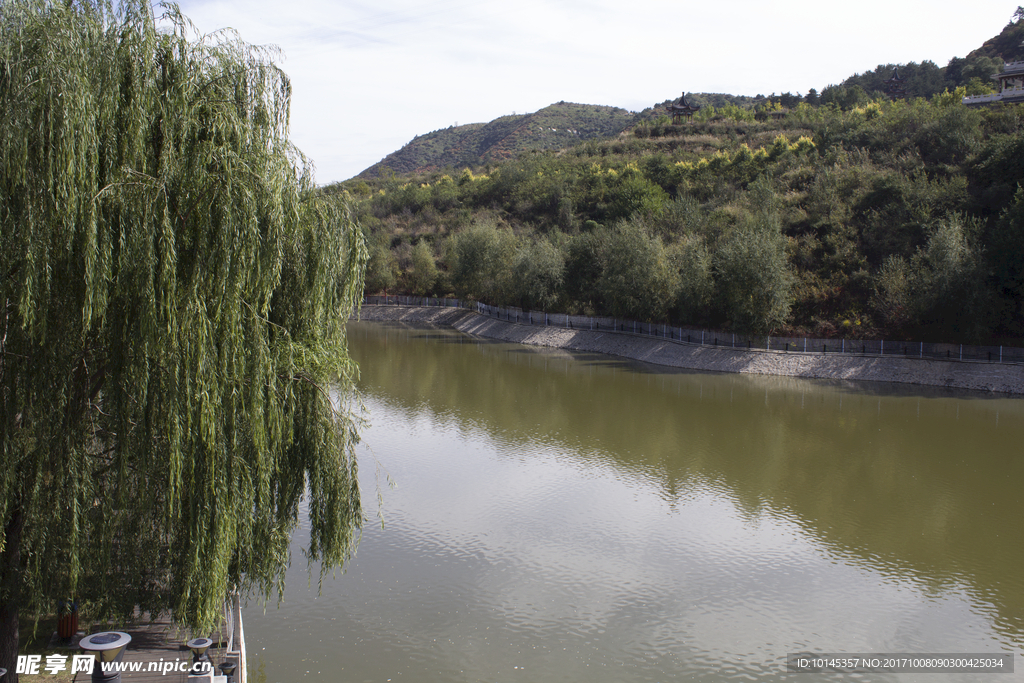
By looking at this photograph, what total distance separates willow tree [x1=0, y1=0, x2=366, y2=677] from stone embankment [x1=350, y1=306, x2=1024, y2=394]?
33.9m

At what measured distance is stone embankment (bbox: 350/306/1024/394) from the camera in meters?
33.6

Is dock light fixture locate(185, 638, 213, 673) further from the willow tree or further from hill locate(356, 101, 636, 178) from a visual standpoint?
hill locate(356, 101, 636, 178)

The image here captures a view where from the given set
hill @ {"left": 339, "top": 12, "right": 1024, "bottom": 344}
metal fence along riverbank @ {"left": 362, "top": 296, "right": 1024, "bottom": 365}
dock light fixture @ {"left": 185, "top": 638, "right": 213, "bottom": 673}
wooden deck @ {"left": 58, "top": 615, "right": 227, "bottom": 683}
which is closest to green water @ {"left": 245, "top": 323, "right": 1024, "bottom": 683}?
wooden deck @ {"left": 58, "top": 615, "right": 227, "bottom": 683}

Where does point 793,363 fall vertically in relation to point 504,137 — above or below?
below

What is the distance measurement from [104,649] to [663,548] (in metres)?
10.7

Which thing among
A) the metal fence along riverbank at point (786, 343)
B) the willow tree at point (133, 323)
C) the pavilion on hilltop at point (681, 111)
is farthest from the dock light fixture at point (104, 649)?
the pavilion on hilltop at point (681, 111)

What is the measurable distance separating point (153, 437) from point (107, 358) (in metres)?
0.97

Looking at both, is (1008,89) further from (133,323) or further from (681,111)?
(133,323)

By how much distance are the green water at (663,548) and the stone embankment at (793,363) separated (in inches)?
178

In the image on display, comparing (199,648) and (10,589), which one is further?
(199,648)

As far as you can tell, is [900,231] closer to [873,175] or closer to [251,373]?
[873,175]

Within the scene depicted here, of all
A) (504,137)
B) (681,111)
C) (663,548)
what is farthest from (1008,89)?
(504,137)

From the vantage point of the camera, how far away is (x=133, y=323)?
24.4 ft

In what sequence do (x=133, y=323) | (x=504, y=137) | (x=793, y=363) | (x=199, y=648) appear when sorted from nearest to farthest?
(x=133, y=323) < (x=199, y=648) < (x=793, y=363) < (x=504, y=137)
